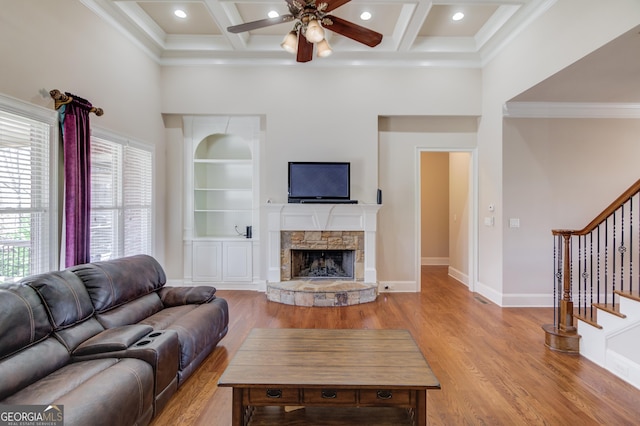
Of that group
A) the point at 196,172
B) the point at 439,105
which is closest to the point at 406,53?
the point at 439,105

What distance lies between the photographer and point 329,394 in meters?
1.76

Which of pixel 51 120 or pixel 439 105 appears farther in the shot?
pixel 439 105

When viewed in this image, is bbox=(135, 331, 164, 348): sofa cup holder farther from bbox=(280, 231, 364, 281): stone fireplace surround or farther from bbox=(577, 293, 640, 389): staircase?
bbox=(577, 293, 640, 389): staircase

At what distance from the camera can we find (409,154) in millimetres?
5387

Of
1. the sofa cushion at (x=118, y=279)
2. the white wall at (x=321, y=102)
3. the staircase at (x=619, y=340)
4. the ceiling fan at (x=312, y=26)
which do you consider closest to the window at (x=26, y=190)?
the sofa cushion at (x=118, y=279)

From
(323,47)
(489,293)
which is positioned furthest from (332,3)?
(489,293)

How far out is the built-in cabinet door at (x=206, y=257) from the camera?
17.7 ft

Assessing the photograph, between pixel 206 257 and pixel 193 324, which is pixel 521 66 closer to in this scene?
pixel 193 324

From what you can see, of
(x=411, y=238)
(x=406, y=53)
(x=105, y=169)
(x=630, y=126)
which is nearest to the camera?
(x=105, y=169)

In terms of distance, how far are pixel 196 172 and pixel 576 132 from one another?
5992 millimetres

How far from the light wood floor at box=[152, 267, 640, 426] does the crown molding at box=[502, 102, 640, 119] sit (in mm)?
2798

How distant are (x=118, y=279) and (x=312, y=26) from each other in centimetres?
278

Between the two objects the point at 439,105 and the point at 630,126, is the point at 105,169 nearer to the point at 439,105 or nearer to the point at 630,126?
the point at 439,105

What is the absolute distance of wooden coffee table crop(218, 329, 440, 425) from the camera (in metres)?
1.73
